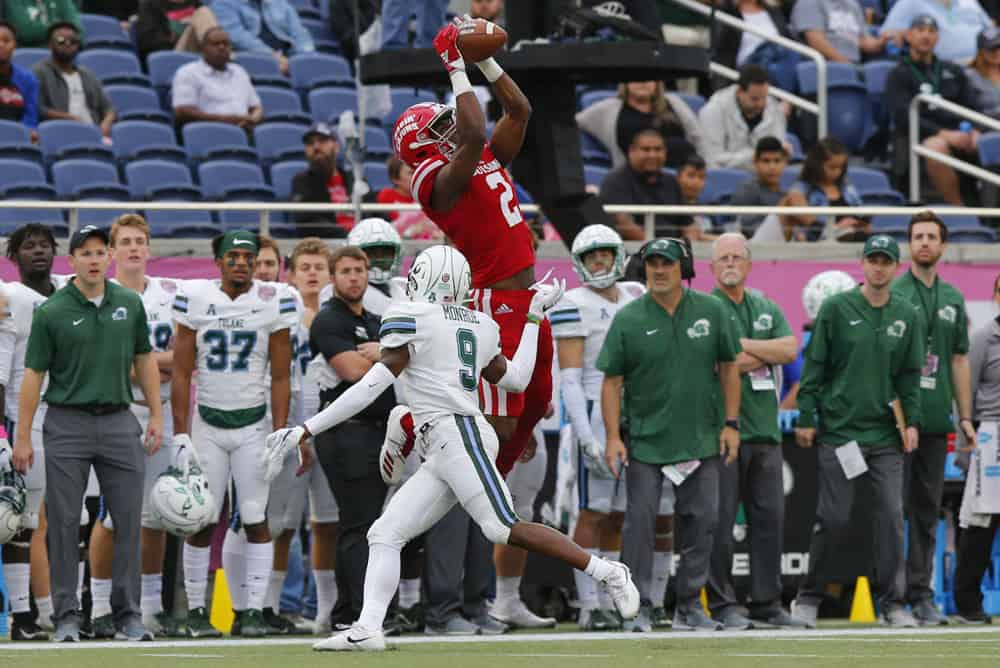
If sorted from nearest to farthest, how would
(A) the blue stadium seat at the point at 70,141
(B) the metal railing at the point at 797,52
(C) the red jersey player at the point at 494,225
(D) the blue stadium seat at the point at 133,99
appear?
(C) the red jersey player at the point at 494,225
(A) the blue stadium seat at the point at 70,141
(D) the blue stadium seat at the point at 133,99
(B) the metal railing at the point at 797,52

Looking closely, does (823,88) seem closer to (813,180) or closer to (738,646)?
(813,180)

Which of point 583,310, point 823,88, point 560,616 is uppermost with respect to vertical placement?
point 823,88

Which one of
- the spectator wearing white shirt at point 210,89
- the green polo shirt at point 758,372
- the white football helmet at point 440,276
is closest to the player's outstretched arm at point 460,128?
the white football helmet at point 440,276

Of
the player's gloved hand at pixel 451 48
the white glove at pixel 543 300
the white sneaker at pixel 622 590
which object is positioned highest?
the player's gloved hand at pixel 451 48

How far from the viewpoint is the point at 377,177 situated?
53.8ft

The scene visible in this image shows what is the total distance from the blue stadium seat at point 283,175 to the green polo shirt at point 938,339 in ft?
18.7

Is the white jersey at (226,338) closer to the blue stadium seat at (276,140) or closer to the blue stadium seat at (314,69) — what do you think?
the blue stadium seat at (276,140)

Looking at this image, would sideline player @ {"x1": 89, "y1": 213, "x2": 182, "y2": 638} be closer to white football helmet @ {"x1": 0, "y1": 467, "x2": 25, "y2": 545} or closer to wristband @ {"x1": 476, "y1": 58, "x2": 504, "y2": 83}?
white football helmet @ {"x1": 0, "y1": 467, "x2": 25, "y2": 545}

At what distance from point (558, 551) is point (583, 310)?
3.04 metres

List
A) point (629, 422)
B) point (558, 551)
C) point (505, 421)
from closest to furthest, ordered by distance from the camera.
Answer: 1. point (558, 551)
2. point (505, 421)
3. point (629, 422)

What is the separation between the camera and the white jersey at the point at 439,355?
8906 millimetres

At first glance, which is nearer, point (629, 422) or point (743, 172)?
point (629, 422)

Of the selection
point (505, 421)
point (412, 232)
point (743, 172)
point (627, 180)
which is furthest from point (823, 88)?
point (505, 421)

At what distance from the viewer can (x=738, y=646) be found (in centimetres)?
916
